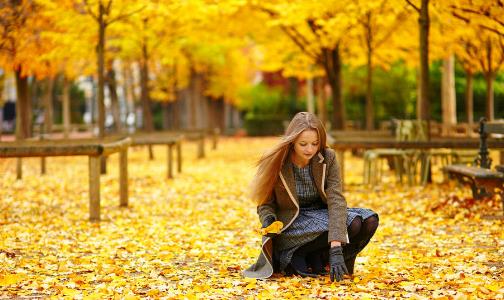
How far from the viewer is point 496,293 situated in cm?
657

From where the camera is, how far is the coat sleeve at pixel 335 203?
6.96 metres

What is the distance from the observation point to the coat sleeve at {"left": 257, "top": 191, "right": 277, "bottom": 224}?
727 cm

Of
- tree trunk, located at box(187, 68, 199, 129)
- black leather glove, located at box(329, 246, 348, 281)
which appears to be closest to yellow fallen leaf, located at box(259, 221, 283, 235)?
black leather glove, located at box(329, 246, 348, 281)

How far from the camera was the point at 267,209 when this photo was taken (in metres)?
7.29

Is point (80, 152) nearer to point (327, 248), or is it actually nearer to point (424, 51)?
point (327, 248)

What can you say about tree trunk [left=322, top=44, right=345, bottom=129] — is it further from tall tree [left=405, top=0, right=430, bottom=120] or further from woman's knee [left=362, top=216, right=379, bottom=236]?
woman's knee [left=362, top=216, right=379, bottom=236]

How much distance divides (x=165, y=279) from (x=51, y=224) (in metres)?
4.54

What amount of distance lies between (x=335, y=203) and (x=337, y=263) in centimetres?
45

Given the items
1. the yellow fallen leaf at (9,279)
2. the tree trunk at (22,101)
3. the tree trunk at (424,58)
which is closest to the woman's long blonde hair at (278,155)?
the yellow fallen leaf at (9,279)

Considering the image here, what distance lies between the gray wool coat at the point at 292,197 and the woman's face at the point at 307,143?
15 cm

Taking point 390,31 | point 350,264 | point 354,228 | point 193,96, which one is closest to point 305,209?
point 354,228

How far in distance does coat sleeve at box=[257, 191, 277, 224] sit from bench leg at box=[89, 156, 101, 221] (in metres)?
4.71

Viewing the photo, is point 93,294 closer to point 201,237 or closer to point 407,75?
point 201,237

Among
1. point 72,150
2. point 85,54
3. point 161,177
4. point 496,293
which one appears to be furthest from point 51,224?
point 85,54
